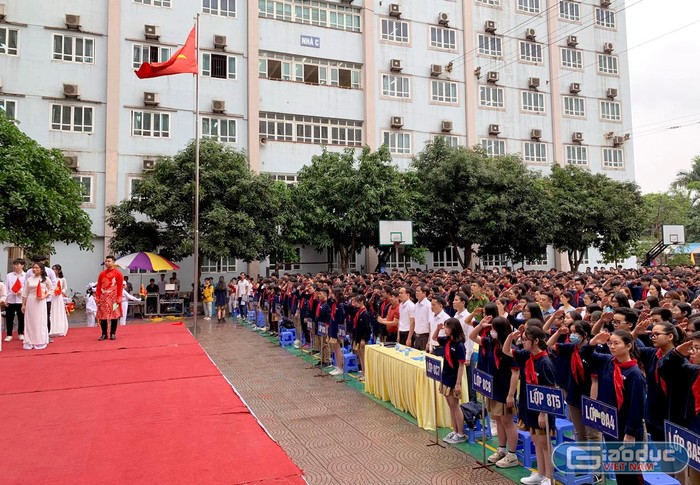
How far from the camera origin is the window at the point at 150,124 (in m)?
23.1

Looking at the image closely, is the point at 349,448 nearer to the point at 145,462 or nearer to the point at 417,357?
the point at 417,357

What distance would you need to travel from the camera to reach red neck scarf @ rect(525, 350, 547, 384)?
4.55 metres

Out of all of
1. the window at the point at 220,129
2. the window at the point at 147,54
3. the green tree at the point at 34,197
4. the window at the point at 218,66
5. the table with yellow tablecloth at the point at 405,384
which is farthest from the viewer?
the window at the point at 218,66

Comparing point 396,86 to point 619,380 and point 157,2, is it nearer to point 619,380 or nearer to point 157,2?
point 157,2

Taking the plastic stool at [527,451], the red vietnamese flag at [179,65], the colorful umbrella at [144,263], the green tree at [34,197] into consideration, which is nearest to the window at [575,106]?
the red vietnamese flag at [179,65]

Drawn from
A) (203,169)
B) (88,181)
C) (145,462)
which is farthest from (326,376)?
(88,181)

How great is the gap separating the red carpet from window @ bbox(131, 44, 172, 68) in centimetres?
1812

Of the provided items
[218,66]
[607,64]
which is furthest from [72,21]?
[607,64]

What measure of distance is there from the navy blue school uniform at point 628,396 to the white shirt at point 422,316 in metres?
4.08

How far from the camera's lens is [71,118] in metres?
22.1

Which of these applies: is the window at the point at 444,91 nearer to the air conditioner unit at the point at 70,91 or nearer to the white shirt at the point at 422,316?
the air conditioner unit at the point at 70,91

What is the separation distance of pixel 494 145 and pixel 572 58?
8723 millimetres

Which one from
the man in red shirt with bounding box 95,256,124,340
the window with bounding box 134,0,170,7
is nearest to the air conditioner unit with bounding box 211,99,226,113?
the window with bounding box 134,0,170,7

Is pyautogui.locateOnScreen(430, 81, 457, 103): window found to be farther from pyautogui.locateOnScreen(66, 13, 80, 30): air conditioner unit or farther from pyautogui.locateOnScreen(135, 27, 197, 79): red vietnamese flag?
pyautogui.locateOnScreen(66, 13, 80, 30): air conditioner unit
